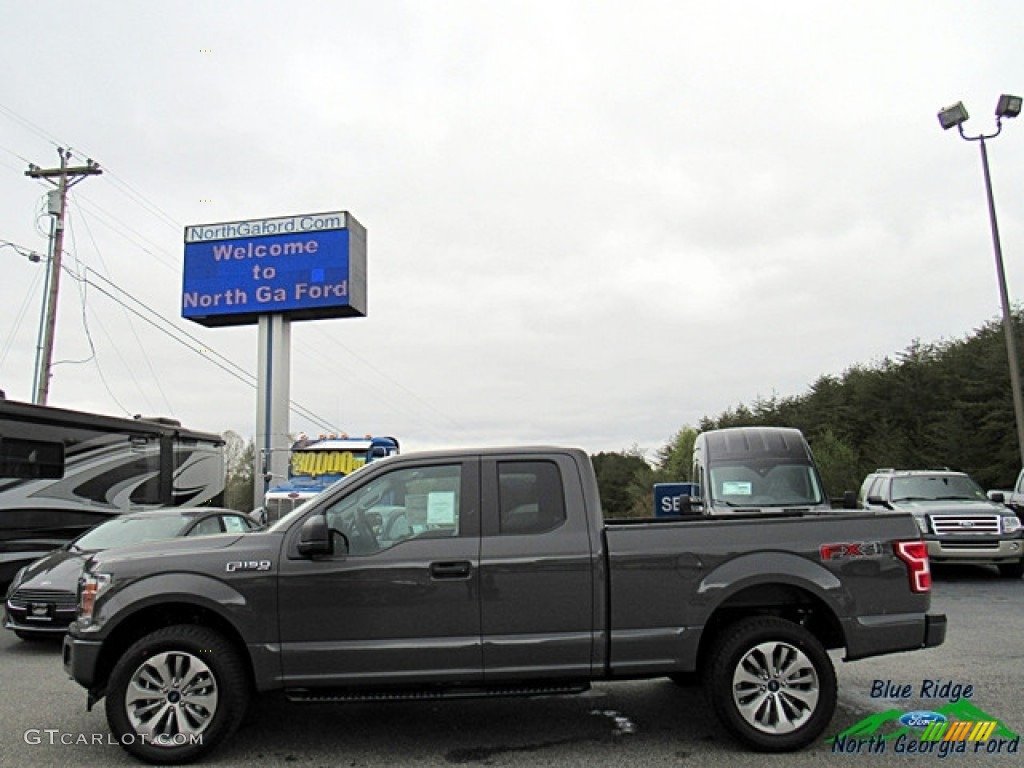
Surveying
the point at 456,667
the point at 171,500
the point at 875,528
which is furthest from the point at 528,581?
the point at 171,500

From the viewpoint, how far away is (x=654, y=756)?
5.17 m

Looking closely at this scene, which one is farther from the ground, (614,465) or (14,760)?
(614,465)

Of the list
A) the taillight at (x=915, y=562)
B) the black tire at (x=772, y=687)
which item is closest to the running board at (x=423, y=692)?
the black tire at (x=772, y=687)

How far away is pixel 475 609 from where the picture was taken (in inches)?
206

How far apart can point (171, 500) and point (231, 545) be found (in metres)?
13.2

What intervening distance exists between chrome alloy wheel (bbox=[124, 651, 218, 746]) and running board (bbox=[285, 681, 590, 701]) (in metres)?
0.52

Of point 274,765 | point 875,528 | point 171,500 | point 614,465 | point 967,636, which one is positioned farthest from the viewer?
point 614,465

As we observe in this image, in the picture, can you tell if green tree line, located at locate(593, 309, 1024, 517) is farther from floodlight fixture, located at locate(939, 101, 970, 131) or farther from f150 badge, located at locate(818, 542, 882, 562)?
f150 badge, located at locate(818, 542, 882, 562)

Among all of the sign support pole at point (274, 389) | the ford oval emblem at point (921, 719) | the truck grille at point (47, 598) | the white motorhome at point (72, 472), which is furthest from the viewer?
the sign support pole at point (274, 389)

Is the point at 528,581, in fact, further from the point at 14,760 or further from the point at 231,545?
the point at 14,760

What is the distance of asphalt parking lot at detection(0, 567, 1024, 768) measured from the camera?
5.18 m

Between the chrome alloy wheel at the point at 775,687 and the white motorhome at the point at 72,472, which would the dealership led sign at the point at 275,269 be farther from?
the chrome alloy wheel at the point at 775,687

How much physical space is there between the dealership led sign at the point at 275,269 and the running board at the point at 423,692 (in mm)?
23806

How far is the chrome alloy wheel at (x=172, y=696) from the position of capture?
203 inches
